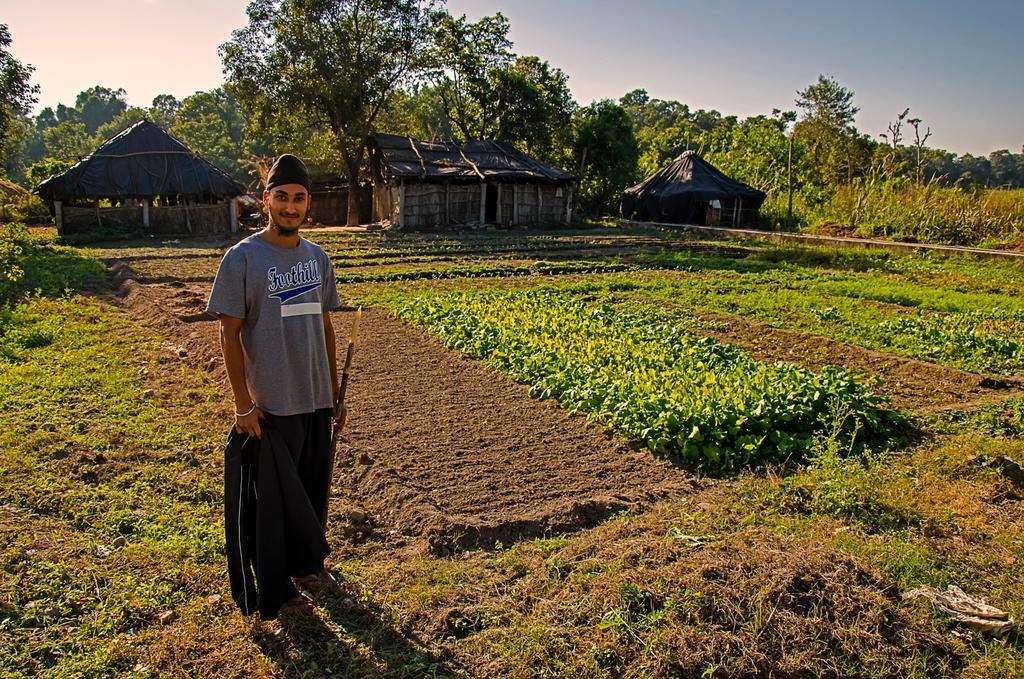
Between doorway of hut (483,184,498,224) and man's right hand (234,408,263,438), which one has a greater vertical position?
doorway of hut (483,184,498,224)

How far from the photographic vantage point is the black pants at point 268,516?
3.23 m

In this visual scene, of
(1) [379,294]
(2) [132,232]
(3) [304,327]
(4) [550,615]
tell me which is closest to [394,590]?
(4) [550,615]

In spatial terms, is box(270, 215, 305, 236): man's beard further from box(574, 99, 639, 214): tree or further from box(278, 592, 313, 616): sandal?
box(574, 99, 639, 214): tree

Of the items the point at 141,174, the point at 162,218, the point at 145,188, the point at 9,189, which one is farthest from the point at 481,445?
the point at 9,189

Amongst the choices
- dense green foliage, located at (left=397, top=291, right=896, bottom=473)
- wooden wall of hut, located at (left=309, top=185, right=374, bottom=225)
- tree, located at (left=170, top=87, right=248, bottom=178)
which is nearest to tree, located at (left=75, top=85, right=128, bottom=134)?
tree, located at (left=170, top=87, right=248, bottom=178)

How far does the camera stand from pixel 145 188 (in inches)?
997

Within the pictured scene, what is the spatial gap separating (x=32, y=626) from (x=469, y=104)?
3559 centimetres

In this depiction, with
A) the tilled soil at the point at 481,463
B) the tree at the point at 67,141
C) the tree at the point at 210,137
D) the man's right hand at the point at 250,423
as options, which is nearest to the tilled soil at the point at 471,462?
the tilled soil at the point at 481,463

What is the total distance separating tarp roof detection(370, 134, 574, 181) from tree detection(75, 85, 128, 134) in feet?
351

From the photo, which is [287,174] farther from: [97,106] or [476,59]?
[97,106]

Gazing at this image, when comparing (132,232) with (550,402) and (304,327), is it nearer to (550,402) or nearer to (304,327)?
(550,402)

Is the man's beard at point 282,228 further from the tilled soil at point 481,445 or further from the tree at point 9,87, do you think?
the tree at point 9,87

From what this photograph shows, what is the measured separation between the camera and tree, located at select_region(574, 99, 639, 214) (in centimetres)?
3456

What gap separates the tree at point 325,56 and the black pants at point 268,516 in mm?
25957
